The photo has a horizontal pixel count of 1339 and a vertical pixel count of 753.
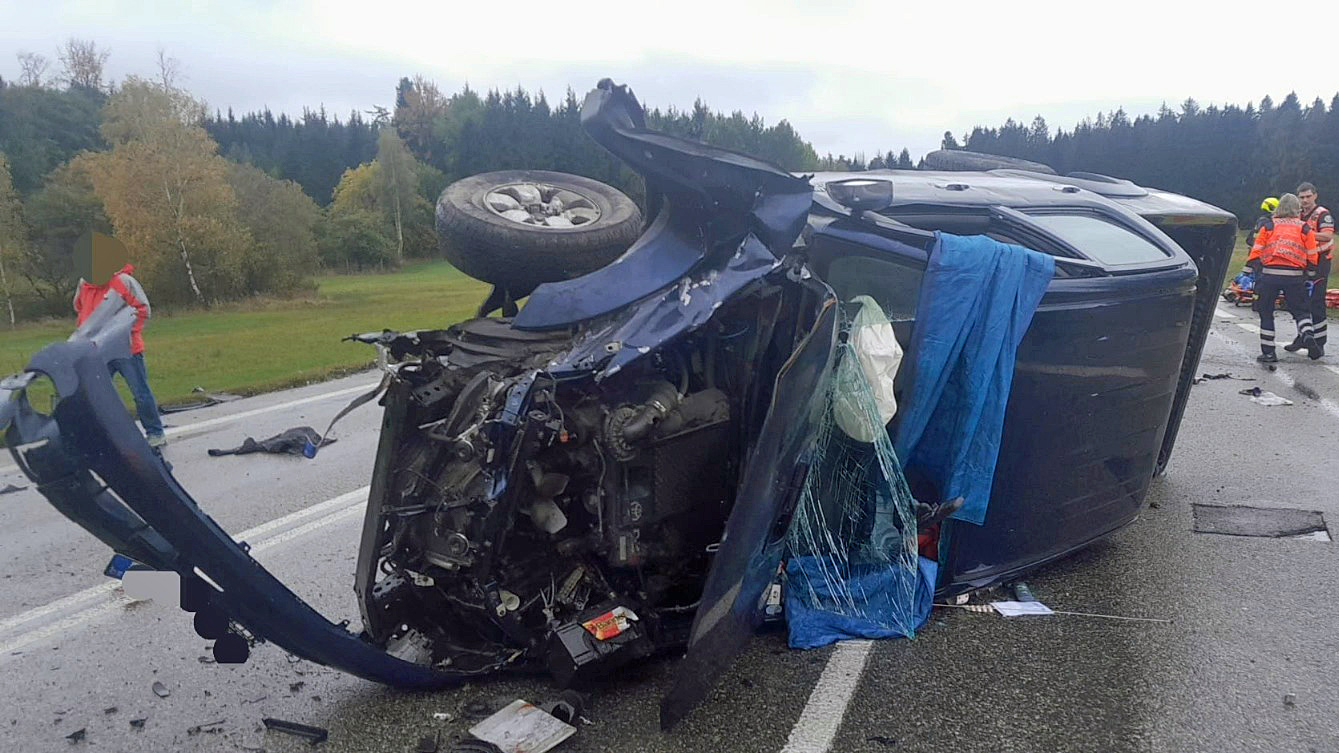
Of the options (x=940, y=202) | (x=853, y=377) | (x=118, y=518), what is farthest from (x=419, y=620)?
(x=940, y=202)

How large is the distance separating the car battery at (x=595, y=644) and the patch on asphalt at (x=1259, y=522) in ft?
11.0

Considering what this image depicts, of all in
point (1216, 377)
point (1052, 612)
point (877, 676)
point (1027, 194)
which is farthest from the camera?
point (1216, 377)

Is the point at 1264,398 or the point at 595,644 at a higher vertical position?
the point at 595,644

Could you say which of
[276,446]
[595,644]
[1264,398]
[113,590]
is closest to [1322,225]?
[1264,398]

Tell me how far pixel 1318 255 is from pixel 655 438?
10700 millimetres

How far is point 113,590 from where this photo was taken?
4.14 m

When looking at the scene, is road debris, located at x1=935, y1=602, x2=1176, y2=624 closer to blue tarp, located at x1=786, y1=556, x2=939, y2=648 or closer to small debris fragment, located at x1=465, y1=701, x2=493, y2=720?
blue tarp, located at x1=786, y1=556, x2=939, y2=648

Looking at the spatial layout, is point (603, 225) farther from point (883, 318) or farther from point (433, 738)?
point (433, 738)

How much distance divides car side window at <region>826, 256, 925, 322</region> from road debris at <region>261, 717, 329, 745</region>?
2.43 m

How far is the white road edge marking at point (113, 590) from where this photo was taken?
3.71 m

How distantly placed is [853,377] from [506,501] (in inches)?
52.6

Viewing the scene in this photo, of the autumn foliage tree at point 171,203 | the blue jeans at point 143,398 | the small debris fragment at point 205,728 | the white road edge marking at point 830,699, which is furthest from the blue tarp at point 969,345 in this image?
the autumn foliage tree at point 171,203

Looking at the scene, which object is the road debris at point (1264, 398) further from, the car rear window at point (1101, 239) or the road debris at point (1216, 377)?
the car rear window at point (1101, 239)

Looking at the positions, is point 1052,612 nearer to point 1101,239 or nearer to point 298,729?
point 1101,239
